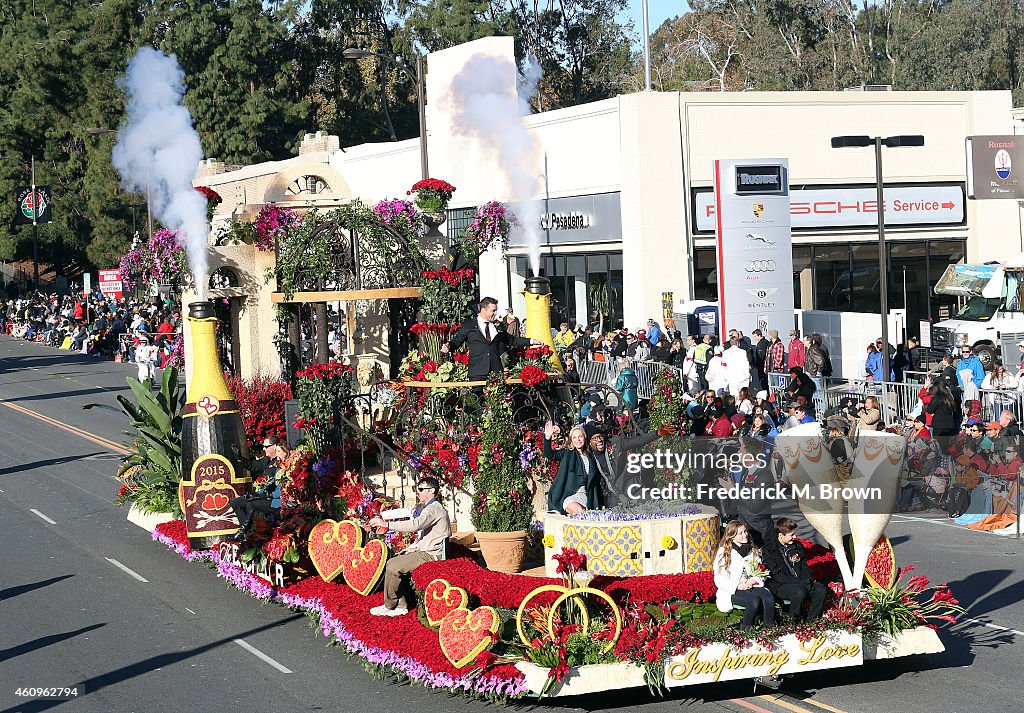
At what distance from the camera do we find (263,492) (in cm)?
1616

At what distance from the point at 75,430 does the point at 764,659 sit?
22.5 metres

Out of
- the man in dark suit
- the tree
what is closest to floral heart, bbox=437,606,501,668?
the man in dark suit

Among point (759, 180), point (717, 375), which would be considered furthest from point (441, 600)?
point (759, 180)

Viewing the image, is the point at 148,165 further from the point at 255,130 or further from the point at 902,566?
the point at 255,130

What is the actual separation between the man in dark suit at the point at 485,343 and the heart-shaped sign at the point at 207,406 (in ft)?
9.63

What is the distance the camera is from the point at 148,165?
21250 millimetres

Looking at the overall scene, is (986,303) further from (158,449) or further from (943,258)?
(158,449)

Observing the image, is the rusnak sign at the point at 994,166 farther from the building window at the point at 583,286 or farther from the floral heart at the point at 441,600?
the floral heart at the point at 441,600

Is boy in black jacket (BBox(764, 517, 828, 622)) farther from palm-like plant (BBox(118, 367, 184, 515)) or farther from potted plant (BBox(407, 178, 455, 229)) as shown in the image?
potted plant (BBox(407, 178, 455, 229))

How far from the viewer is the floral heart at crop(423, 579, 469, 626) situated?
11531 millimetres

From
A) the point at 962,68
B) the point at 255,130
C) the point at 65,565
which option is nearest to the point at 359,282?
the point at 65,565

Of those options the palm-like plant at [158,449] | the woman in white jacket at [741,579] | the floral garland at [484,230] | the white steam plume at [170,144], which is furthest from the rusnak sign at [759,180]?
the woman in white jacket at [741,579]

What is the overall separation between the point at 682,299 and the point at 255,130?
117 ft

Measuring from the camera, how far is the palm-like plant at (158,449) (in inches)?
728
